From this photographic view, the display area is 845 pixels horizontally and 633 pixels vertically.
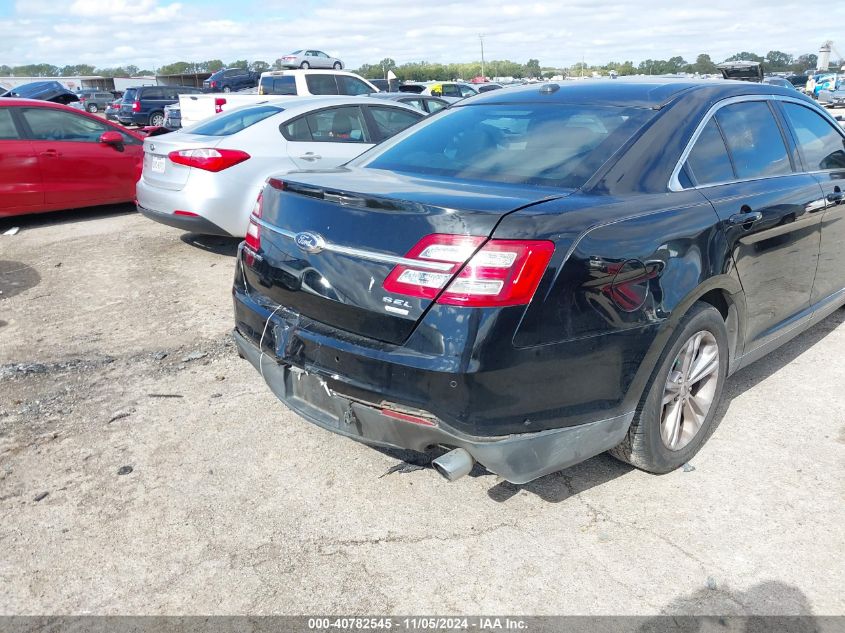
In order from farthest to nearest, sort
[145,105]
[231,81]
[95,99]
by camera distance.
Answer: [95,99] → [231,81] → [145,105]

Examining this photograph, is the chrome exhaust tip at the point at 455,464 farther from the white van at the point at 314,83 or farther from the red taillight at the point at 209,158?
the white van at the point at 314,83

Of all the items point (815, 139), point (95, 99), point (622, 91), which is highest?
point (622, 91)

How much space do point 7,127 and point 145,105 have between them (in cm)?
2002

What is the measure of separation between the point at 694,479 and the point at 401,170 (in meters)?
1.95

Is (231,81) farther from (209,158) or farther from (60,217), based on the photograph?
(209,158)

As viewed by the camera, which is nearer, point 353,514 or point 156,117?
point 353,514

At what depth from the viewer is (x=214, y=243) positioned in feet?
25.2

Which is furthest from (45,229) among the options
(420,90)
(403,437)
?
(420,90)

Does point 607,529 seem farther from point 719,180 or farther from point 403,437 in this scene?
point 719,180

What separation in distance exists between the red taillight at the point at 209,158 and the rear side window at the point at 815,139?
180 inches

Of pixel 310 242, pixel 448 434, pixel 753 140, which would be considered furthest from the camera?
pixel 753 140

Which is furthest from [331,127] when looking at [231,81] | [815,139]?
[231,81]

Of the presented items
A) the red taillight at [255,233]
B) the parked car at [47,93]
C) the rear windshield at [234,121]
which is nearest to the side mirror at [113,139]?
the rear windshield at [234,121]

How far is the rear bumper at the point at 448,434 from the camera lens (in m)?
2.54
